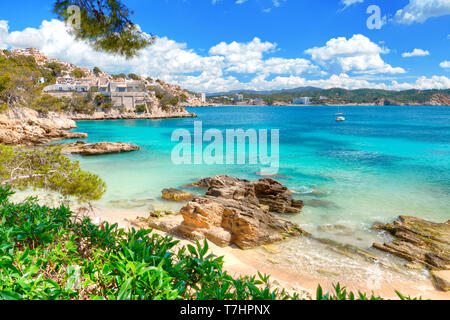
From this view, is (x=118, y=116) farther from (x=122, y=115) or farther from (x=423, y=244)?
(x=423, y=244)

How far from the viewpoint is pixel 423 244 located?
24.6 feet

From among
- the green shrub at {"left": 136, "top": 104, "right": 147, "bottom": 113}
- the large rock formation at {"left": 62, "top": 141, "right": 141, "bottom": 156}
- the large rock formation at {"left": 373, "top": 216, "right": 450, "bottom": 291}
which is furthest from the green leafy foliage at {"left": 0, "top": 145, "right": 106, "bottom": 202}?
the green shrub at {"left": 136, "top": 104, "right": 147, "bottom": 113}

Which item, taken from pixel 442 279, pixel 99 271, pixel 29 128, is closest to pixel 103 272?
pixel 99 271

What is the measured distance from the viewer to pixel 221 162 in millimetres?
19750

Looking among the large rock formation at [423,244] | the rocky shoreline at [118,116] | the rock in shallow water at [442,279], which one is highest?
the rocky shoreline at [118,116]

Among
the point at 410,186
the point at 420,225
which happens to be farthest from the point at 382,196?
the point at 420,225

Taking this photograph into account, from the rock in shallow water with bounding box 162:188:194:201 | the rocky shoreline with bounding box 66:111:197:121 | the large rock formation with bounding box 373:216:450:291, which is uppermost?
the rocky shoreline with bounding box 66:111:197:121

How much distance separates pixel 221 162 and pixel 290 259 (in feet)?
43.6

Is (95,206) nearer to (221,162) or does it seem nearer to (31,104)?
(221,162)

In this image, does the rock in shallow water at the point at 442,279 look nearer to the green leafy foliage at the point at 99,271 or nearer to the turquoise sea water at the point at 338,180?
the turquoise sea water at the point at 338,180

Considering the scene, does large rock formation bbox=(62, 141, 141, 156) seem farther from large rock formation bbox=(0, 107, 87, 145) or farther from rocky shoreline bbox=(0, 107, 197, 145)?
rocky shoreline bbox=(0, 107, 197, 145)

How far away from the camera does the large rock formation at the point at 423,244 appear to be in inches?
253

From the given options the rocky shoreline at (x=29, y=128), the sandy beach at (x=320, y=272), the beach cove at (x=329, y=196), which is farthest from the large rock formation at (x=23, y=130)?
the sandy beach at (x=320, y=272)

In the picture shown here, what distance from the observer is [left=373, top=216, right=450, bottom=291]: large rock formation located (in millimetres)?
6419
